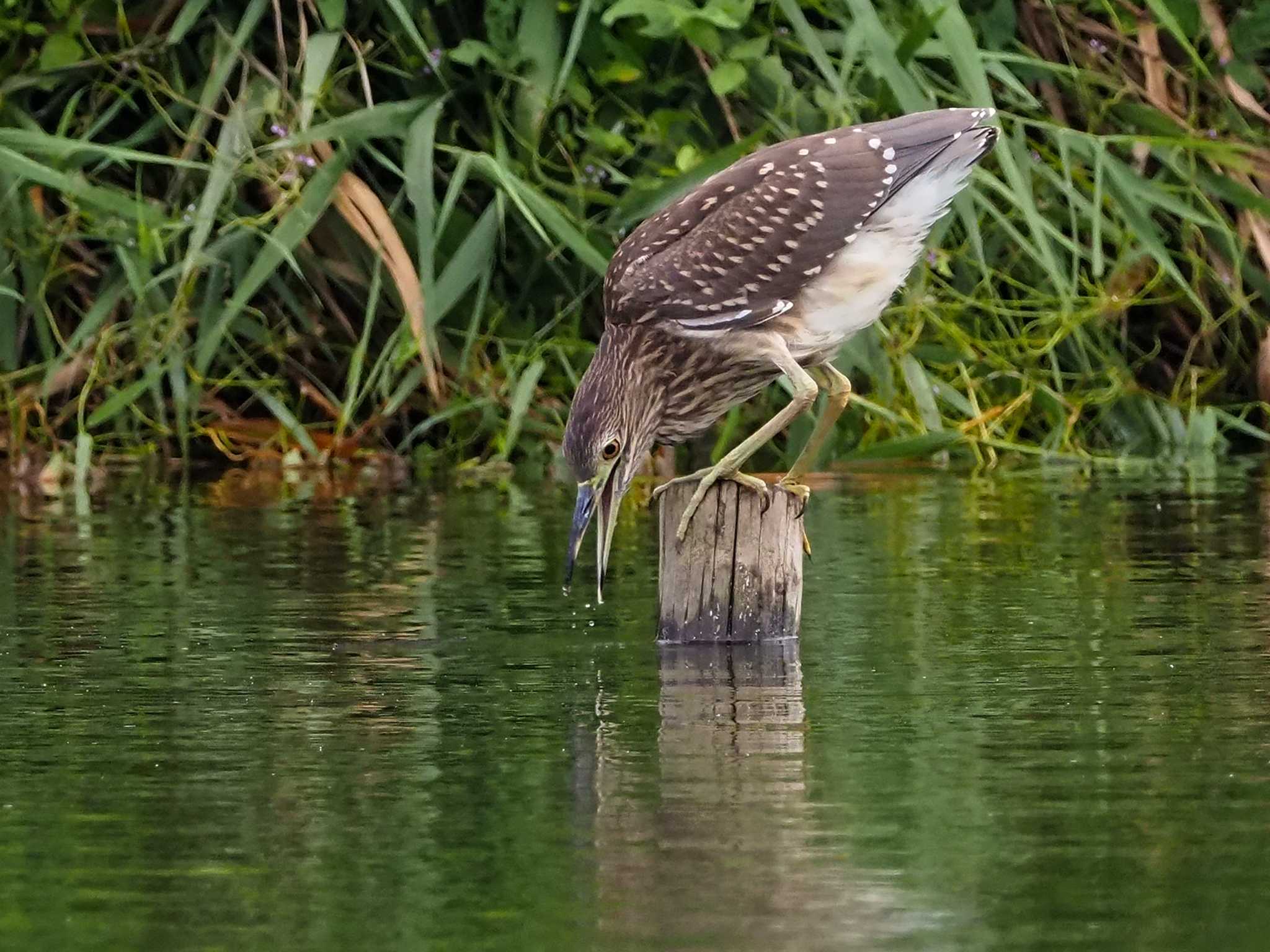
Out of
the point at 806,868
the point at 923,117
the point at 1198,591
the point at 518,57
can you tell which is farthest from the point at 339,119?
the point at 806,868

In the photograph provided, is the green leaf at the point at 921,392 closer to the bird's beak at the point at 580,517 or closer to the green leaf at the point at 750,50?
the green leaf at the point at 750,50

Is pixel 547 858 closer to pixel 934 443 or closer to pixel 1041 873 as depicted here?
pixel 1041 873

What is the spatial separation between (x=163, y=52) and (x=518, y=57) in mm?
1590

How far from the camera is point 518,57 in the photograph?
11.3 m

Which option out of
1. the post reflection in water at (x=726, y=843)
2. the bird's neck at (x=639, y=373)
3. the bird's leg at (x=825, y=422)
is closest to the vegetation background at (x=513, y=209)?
the bird's leg at (x=825, y=422)

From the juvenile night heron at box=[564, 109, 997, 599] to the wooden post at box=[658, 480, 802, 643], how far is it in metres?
0.06

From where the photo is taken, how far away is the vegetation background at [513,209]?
437 inches

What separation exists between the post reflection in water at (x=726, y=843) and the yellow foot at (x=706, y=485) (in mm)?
844

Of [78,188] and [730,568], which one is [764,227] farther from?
[78,188]

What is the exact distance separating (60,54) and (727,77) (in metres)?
2.81

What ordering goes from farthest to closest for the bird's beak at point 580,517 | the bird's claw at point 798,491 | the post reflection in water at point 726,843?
the bird's claw at point 798,491 → the bird's beak at point 580,517 → the post reflection in water at point 726,843

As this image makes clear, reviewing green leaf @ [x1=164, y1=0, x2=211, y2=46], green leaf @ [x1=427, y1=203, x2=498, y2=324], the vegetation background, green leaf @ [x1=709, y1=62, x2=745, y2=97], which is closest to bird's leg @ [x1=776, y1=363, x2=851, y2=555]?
the vegetation background

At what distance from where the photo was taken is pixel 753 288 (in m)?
7.50

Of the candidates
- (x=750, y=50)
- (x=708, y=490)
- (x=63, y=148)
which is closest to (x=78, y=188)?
(x=63, y=148)
